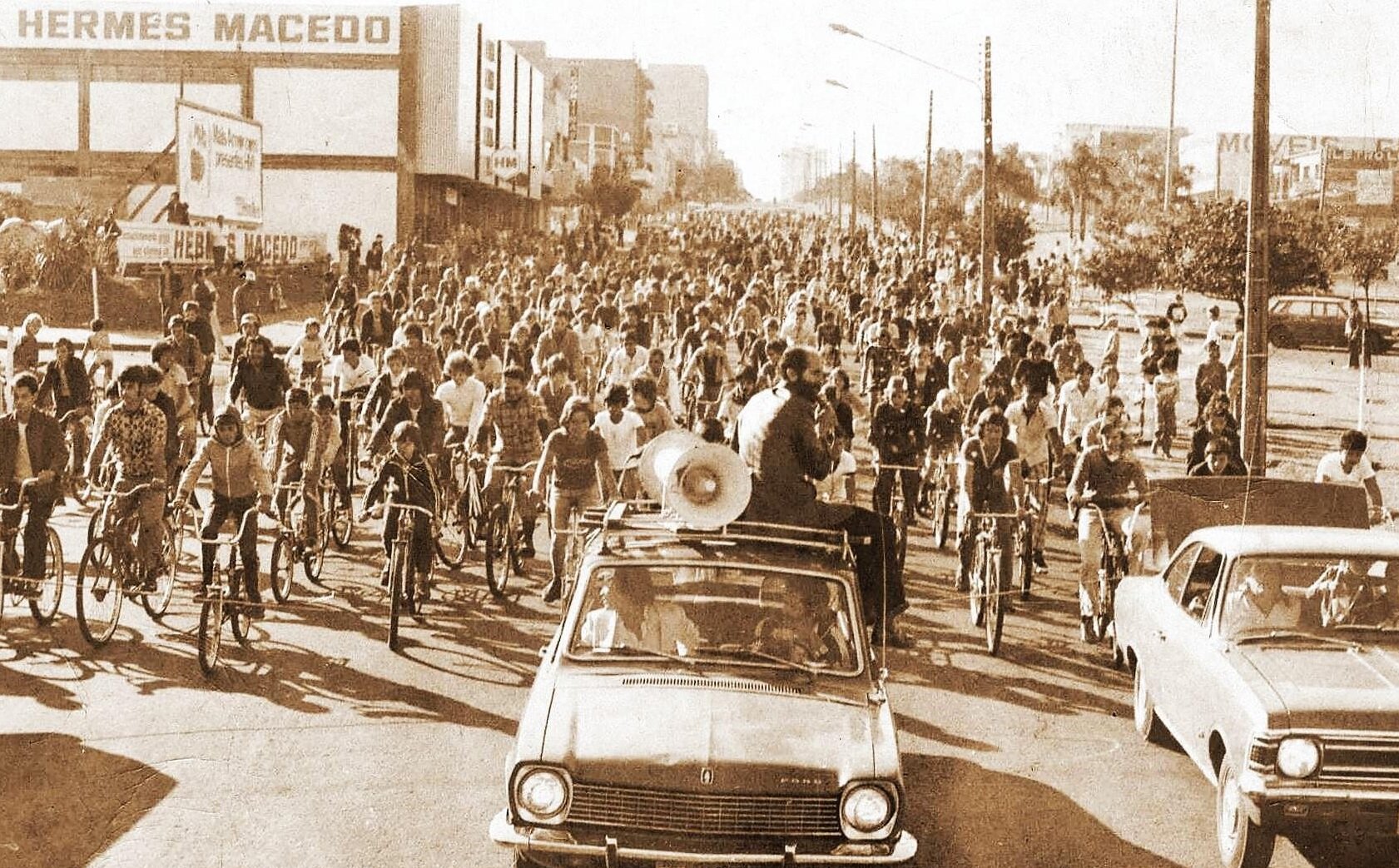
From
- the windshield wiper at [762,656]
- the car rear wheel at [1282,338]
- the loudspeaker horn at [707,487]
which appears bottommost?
the windshield wiper at [762,656]

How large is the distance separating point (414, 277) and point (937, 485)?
2358 centimetres

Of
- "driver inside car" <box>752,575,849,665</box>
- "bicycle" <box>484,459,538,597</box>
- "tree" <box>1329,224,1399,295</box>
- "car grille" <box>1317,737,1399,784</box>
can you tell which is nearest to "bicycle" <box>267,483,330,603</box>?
"bicycle" <box>484,459,538,597</box>

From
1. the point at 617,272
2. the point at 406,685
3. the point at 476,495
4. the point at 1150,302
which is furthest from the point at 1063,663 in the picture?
the point at 1150,302

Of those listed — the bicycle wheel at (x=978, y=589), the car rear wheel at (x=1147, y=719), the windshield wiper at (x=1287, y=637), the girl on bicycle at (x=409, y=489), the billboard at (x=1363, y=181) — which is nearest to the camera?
the windshield wiper at (x=1287, y=637)

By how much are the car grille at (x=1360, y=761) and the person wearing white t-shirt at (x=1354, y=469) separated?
6.60 meters

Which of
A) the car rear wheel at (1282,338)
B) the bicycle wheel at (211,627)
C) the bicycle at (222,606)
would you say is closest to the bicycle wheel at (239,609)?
the bicycle at (222,606)

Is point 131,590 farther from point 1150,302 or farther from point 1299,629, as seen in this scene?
point 1150,302

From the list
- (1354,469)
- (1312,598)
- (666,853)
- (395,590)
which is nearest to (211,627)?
(395,590)

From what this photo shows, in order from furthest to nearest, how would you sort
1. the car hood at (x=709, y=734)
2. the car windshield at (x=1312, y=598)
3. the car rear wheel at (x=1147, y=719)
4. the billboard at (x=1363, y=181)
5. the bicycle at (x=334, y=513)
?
the billboard at (x=1363, y=181) < the bicycle at (x=334, y=513) < the car rear wheel at (x=1147, y=719) < the car windshield at (x=1312, y=598) < the car hood at (x=709, y=734)

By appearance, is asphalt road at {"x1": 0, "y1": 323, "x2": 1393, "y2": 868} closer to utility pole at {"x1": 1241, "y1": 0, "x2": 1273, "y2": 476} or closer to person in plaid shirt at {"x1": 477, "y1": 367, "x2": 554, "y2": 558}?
person in plaid shirt at {"x1": 477, "y1": 367, "x2": 554, "y2": 558}

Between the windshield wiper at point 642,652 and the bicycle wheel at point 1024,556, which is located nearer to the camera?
the windshield wiper at point 642,652

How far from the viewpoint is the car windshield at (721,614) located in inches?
280

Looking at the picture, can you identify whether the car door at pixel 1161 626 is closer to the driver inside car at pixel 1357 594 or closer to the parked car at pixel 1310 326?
the driver inside car at pixel 1357 594

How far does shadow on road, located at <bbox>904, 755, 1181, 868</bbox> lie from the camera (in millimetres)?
7840
